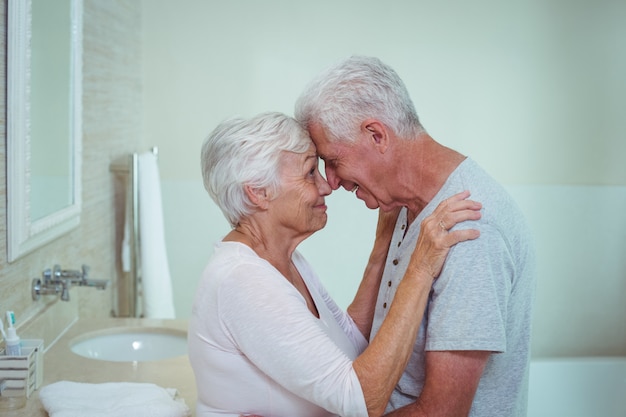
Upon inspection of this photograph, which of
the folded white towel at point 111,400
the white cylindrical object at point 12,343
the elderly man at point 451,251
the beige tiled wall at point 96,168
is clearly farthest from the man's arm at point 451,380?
the beige tiled wall at point 96,168

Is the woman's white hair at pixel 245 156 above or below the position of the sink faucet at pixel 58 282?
above

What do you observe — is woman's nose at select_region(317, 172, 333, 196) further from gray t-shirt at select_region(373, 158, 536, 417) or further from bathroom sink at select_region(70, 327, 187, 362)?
bathroom sink at select_region(70, 327, 187, 362)

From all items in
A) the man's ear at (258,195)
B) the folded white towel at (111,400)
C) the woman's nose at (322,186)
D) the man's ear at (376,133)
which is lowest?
the folded white towel at (111,400)

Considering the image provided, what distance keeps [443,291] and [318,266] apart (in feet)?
6.10

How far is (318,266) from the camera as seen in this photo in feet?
10.3

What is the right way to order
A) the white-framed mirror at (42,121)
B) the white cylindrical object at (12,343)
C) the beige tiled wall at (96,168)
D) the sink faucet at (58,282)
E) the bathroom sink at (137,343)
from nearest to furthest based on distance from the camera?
the white cylindrical object at (12,343) < the white-framed mirror at (42,121) < the beige tiled wall at (96,168) < the sink faucet at (58,282) < the bathroom sink at (137,343)

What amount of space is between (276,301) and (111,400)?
51 centimetres

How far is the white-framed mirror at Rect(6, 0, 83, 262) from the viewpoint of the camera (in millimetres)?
1578

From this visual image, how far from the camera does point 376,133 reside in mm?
1421

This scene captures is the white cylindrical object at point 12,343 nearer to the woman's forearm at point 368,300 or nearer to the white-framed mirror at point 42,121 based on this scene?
the white-framed mirror at point 42,121

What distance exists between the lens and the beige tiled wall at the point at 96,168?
168cm

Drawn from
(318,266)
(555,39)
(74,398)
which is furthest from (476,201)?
(555,39)

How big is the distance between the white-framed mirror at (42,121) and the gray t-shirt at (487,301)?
86 cm

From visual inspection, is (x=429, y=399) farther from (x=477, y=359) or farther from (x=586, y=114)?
(x=586, y=114)
